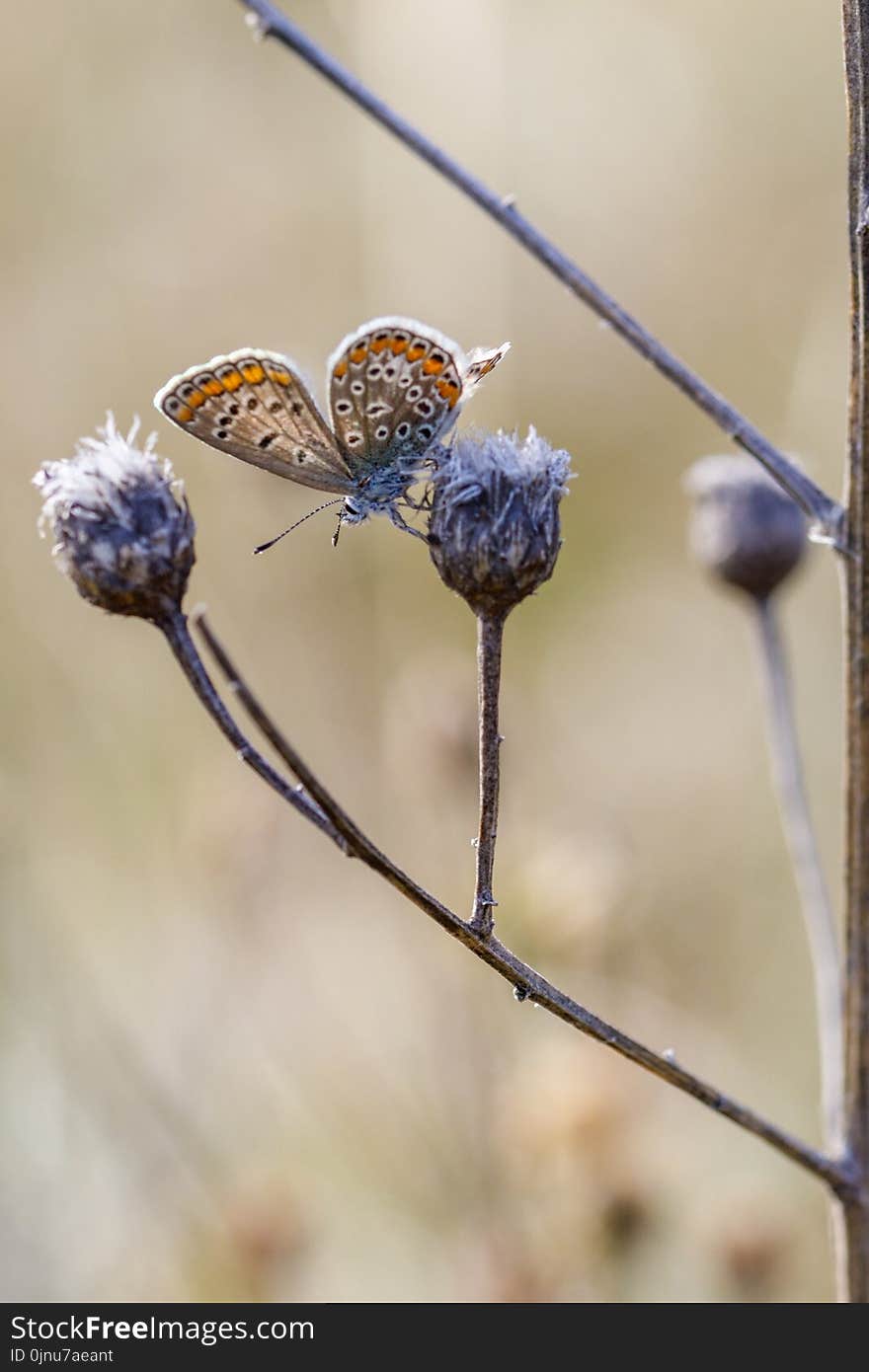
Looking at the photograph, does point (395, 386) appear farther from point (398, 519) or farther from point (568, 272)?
point (568, 272)

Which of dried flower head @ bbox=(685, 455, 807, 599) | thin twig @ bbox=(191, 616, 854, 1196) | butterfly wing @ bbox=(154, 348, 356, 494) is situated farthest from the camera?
dried flower head @ bbox=(685, 455, 807, 599)

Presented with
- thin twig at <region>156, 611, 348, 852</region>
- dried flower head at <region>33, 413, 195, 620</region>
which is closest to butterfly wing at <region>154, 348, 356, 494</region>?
dried flower head at <region>33, 413, 195, 620</region>

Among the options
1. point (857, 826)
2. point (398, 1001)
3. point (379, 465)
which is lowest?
point (857, 826)

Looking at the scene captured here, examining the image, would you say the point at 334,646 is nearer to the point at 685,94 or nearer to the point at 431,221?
the point at 431,221

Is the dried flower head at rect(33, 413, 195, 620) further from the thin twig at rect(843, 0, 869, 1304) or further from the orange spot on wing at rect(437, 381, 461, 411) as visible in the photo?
the thin twig at rect(843, 0, 869, 1304)

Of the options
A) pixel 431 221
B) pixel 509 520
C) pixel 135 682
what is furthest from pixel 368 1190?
pixel 431 221

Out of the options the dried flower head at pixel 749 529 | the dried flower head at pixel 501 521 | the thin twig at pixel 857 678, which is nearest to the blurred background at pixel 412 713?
the dried flower head at pixel 749 529
